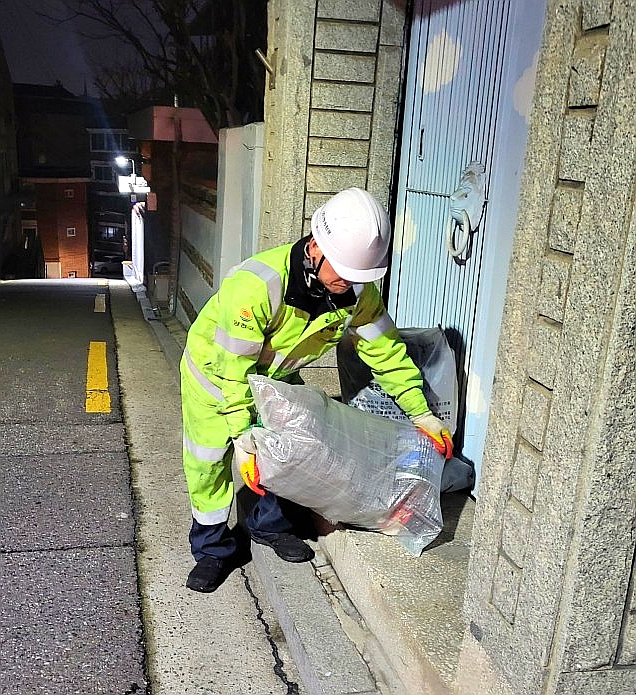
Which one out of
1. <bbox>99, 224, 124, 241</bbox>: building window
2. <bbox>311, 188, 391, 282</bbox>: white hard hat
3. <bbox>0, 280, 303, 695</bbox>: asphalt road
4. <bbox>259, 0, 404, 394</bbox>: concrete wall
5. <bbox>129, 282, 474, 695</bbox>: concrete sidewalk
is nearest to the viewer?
<bbox>129, 282, 474, 695</bbox>: concrete sidewalk

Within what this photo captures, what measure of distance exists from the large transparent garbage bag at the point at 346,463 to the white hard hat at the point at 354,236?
578 millimetres

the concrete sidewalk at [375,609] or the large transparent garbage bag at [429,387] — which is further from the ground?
the large transparent garbage bag at [429,387]

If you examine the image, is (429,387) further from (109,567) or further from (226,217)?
(226,217)

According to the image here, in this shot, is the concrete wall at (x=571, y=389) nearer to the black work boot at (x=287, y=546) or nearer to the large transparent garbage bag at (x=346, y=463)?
the large transparent garbage bag at (x=346, y=463)

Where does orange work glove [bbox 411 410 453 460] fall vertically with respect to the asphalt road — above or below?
above

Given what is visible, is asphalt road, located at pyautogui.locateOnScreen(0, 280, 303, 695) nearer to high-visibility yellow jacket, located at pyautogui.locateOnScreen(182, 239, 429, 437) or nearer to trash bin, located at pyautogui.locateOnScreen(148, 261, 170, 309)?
high-visibility yellow jacket, located at pyautogui.locateOnScreen(182, 239, 429, 437)

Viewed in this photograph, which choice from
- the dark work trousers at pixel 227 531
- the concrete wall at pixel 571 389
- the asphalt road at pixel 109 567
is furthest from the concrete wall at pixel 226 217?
the concrete wall at pixel 571 389

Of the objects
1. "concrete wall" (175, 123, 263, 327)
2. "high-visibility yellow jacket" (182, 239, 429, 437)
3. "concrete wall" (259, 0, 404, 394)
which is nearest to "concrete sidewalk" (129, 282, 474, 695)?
"high-visibility yellow jacket" (182, 239, 429, 437)

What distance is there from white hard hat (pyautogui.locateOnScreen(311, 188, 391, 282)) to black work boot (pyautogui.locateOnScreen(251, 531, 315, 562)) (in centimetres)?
137

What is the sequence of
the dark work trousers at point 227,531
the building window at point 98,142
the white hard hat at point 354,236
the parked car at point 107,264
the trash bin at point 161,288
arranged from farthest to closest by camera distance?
the building window at point 98,142, the parked car at point 107,264, the trash bin at point 161,288, the dark work trousers at point 227,531, the white hard hat at point 354,236

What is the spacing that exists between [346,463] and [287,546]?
72 cm

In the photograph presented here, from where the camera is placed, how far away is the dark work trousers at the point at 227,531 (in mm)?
3502

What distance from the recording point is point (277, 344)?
3.16 metres

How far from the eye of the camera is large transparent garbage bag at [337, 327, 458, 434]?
3533mm
